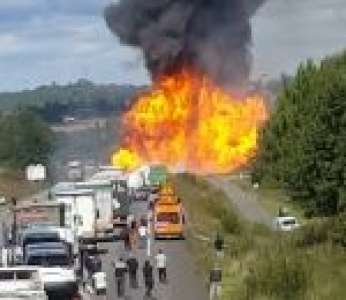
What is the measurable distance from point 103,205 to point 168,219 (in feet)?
12.4

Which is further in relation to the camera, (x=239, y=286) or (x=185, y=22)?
(x=185, y=22)

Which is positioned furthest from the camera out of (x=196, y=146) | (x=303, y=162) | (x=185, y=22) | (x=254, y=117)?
(x=254, y=117)

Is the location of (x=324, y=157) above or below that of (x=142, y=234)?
above

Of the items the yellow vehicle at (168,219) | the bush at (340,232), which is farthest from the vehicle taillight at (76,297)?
the yellow vehicle at (168,219)

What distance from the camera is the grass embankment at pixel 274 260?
27938 millimetres

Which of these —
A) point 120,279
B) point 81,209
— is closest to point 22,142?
point 81,209

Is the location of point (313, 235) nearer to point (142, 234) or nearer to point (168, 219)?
point (142, 234)

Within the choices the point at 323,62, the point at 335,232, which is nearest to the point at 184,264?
the point at 335,232

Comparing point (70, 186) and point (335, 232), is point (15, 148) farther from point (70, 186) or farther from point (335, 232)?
point (335, 232)

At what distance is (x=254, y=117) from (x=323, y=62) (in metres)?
7.91

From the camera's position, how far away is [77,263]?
37.6 meters

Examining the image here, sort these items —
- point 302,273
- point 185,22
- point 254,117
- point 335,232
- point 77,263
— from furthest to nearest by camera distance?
point 254,117, point 185,22, point 335,232, point 77,263, point 302,273

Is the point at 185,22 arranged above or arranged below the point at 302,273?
above

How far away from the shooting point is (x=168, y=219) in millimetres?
59562
